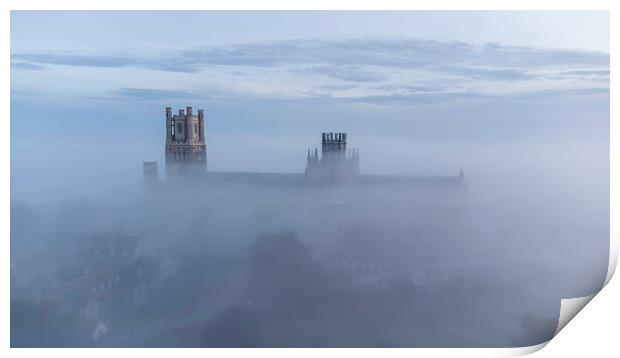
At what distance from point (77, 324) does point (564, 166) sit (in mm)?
2661

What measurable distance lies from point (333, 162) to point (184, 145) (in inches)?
31.5

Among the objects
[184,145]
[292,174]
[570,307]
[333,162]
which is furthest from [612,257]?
[184,145]

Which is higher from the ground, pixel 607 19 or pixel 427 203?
pixel 607 19

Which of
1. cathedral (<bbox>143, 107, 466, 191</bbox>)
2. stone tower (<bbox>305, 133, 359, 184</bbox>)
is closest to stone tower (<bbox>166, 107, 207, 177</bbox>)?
cathedral (<bbox>143, 107, 466, 191</bbox>)

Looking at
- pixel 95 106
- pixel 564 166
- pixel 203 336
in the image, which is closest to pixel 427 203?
pixel 564 166

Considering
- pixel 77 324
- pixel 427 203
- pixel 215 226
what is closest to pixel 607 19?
pixel 427 203

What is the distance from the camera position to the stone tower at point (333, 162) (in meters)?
3.71

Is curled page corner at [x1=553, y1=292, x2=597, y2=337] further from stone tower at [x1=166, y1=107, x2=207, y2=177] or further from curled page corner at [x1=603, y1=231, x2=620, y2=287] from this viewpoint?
stone tower at [x1=166, y1=107, x2=207, y2=177]

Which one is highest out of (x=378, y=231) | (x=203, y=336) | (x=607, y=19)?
(x=607, y=19)

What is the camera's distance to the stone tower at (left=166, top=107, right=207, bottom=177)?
12.2ft

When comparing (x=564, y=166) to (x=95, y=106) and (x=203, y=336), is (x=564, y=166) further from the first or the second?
(x=95, y=106)

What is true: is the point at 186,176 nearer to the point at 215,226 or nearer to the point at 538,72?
the point at 215,226
